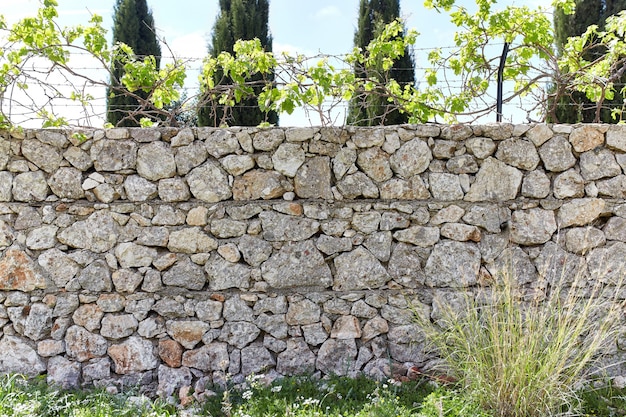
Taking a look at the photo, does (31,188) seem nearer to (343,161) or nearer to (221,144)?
(221,144)

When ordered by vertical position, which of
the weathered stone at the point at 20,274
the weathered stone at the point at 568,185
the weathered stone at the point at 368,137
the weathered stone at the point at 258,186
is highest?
the weathered stone at the point at 368,137

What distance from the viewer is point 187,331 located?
413cm

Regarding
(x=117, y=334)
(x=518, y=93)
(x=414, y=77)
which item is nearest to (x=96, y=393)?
(x=117, y=334)

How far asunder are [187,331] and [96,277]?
2.47ft

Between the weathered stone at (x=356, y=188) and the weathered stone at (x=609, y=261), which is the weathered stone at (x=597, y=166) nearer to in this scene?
the weathered stone at (x=609, y=261)

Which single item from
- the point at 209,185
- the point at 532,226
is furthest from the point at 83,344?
the point at 532,226

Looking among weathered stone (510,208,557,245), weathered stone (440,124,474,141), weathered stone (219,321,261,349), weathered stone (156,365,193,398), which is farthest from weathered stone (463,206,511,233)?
weathered stone (156,365,193,398)

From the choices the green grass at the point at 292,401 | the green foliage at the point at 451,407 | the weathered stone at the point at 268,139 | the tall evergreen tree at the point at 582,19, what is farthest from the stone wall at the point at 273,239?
the tall evergreen tree at the point at 582,19

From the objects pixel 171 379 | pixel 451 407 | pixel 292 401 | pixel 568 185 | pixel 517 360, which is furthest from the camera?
pixel 568 185

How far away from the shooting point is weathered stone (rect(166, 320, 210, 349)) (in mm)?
4133

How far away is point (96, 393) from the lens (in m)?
3.96

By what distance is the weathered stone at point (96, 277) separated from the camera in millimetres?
4168

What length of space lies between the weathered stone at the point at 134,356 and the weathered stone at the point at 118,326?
59 mm

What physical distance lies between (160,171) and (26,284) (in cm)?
125
